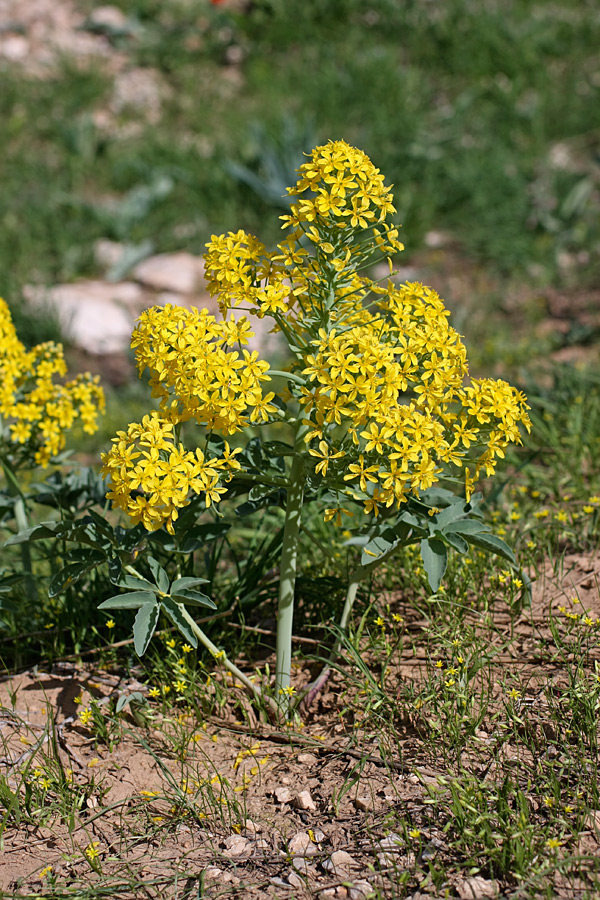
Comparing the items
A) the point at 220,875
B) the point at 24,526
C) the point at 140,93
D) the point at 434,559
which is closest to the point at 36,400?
the point at 24,526

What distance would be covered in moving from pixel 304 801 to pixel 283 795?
66 mm

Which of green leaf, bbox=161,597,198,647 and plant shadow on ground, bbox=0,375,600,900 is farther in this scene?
green leaf, bbox=161,597,198,647

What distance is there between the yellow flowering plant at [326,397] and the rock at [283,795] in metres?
0.39

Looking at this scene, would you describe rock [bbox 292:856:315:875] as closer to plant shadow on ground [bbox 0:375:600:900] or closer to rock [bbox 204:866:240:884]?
plant shadow on ground [bbox 0:375:600:900]

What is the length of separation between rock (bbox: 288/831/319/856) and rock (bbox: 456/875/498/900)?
12.9 inches

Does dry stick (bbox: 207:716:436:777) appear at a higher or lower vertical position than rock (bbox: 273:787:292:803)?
higher

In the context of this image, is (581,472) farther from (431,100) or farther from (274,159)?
(431,100)

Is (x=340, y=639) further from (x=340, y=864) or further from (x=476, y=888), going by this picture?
(x=476, y=888)

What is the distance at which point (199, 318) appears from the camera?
192 centimetres

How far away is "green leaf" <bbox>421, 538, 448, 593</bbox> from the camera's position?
1910 millimetres

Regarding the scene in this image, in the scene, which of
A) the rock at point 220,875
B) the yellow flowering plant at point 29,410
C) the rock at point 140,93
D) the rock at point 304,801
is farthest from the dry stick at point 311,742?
the rock at point 140,93

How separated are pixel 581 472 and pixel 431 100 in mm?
4728

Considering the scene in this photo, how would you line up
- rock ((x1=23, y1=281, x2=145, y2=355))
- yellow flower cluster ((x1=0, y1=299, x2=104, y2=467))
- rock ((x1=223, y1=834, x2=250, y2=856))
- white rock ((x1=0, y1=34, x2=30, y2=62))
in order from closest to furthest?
rock ((x1=223, y1=834, x2=250, y2=856)) < yellow flower cluster ((x1=0, y1=299, x2=104, y2=467)) < rock ((x1=23, y1=281, x2=145, y2=355)) < white rock ((x1=0, y1=34, x2=30, y2=62))

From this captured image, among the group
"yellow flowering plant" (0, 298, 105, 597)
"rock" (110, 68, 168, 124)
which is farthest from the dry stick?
"rock" (110, 68, 168, 124)
